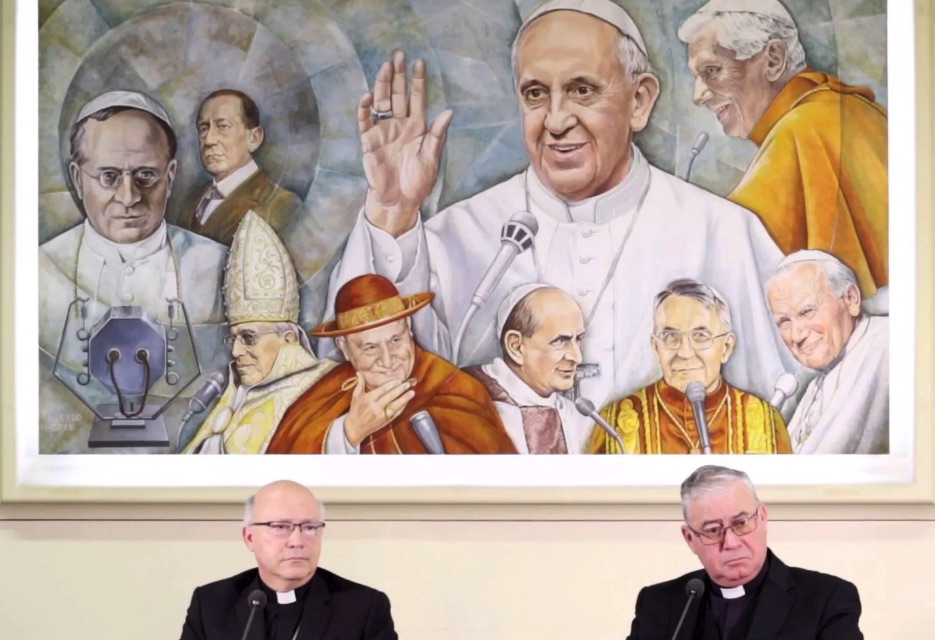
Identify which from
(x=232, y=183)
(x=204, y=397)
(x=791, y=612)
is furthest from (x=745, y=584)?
(x=232, y=183)

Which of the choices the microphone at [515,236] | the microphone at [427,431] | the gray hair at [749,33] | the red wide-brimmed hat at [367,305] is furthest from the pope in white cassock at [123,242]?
the gray hair at [749,33]

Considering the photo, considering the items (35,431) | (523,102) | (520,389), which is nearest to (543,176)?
(523,102)

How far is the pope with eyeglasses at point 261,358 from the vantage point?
450cm

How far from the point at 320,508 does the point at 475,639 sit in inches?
39.3

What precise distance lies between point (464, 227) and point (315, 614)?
1.37 meters

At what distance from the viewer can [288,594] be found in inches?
149

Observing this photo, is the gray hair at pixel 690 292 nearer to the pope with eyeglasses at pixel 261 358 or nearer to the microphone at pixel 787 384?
the microphone at pixel 787 384

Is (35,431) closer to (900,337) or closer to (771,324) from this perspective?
(771,324)

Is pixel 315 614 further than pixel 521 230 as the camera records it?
No

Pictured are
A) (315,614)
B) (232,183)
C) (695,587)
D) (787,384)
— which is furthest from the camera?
(232,183)

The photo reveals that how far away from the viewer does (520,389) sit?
4453 mm

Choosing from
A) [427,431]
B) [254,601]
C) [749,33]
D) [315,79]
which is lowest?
[254,601]

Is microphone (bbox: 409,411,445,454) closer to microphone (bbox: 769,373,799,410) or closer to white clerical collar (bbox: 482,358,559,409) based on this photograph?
white clerical collar (bbox: 482,358,559,409)

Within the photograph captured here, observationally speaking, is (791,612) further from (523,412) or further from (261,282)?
(261,282)
